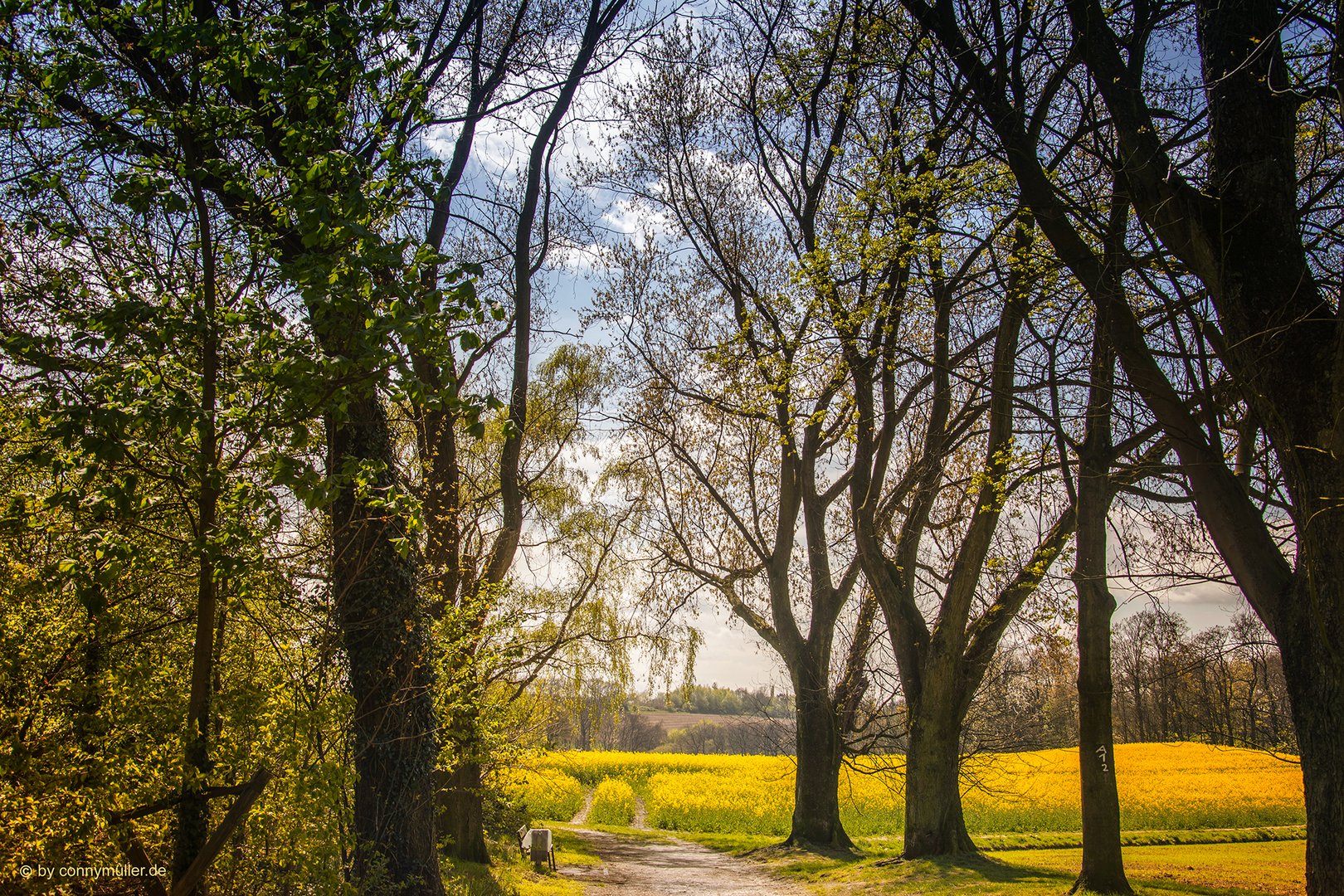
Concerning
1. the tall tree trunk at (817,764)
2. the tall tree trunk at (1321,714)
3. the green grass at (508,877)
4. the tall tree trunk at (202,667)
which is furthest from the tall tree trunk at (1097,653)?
the tall tree trunk at (202,667)

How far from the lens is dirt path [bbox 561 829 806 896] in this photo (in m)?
10.7

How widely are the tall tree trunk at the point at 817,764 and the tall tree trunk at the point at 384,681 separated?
892 cm

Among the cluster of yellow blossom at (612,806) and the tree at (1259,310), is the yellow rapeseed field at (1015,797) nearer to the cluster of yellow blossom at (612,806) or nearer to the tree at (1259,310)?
the cluster of yellow blossom at (612,806)

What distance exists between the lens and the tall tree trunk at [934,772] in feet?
34.9

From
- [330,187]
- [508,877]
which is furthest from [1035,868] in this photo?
[330,187]

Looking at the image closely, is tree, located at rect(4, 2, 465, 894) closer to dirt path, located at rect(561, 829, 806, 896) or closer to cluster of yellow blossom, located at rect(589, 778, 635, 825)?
dirt path, located at rect(561, 829, 806, 896)

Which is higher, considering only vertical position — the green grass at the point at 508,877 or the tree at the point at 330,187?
the tree at the point at 330,187

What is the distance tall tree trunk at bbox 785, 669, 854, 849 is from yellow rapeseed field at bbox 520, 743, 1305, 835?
245 cm

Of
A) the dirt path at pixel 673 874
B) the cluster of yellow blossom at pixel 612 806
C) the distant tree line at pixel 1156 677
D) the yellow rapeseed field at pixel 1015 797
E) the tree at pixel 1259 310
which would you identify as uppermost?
the tree at pixel 1259 310

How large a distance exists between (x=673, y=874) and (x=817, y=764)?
10.3ft

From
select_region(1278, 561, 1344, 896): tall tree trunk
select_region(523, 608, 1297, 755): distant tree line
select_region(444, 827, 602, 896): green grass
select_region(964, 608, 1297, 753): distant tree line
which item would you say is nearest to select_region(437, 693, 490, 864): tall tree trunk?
select_region(444, 827, 602, 896): green grass

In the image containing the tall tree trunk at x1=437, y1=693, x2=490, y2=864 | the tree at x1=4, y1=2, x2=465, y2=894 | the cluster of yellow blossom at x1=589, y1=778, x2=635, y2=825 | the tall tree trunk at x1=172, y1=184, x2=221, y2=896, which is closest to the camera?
the tree at x1=4, y1=2, x2=465, y2=894

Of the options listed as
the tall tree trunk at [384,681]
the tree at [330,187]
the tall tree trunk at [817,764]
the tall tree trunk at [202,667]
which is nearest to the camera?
the tree at [330,187]

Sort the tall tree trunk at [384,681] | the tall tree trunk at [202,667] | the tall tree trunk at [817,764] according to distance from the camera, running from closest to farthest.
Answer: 1. the tall tree trunk at [202,667]
2. the tall tree trunk at [384,681]
3. the tall tree trunk at [817,764]
